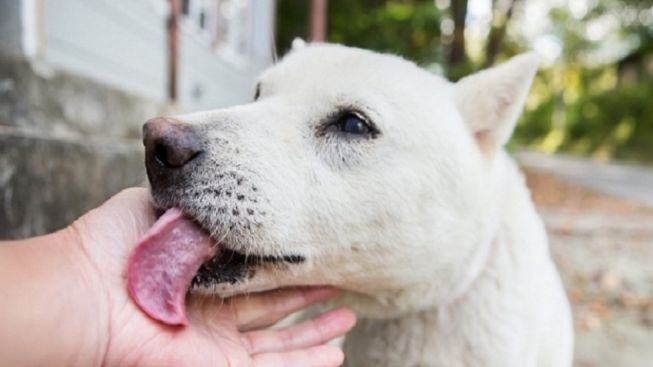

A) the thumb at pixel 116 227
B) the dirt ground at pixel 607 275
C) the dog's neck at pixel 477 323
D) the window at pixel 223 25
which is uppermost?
the window at pixel 223 25

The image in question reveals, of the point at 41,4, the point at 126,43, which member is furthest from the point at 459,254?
the point at 126,43

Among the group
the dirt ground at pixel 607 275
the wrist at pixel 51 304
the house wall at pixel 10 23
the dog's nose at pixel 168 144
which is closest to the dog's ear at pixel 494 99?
the dog's nose at pixel 168 144

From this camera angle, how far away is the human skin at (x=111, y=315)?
137cm

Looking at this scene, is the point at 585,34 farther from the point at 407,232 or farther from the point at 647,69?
the point at 407,232

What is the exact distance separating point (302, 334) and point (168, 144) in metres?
0.78

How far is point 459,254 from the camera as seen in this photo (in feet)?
6.69

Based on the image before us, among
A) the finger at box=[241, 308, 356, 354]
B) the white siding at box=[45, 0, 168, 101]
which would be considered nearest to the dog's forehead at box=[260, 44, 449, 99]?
the finger at box=[241, 308, 356, 354]

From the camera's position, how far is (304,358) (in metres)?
1.84

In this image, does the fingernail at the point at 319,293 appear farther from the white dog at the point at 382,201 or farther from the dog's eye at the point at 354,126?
the dog's eye at the point at 354,126

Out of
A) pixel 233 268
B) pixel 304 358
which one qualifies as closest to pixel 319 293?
pixel 304 358

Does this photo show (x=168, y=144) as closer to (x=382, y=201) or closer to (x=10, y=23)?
(x=382, y=201)

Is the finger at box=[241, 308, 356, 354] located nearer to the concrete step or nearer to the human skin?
the human skin

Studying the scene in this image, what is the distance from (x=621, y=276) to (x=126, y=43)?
5.12 m

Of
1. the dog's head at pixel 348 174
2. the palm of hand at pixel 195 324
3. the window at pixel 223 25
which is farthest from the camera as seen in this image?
the window at pixel 223 25
